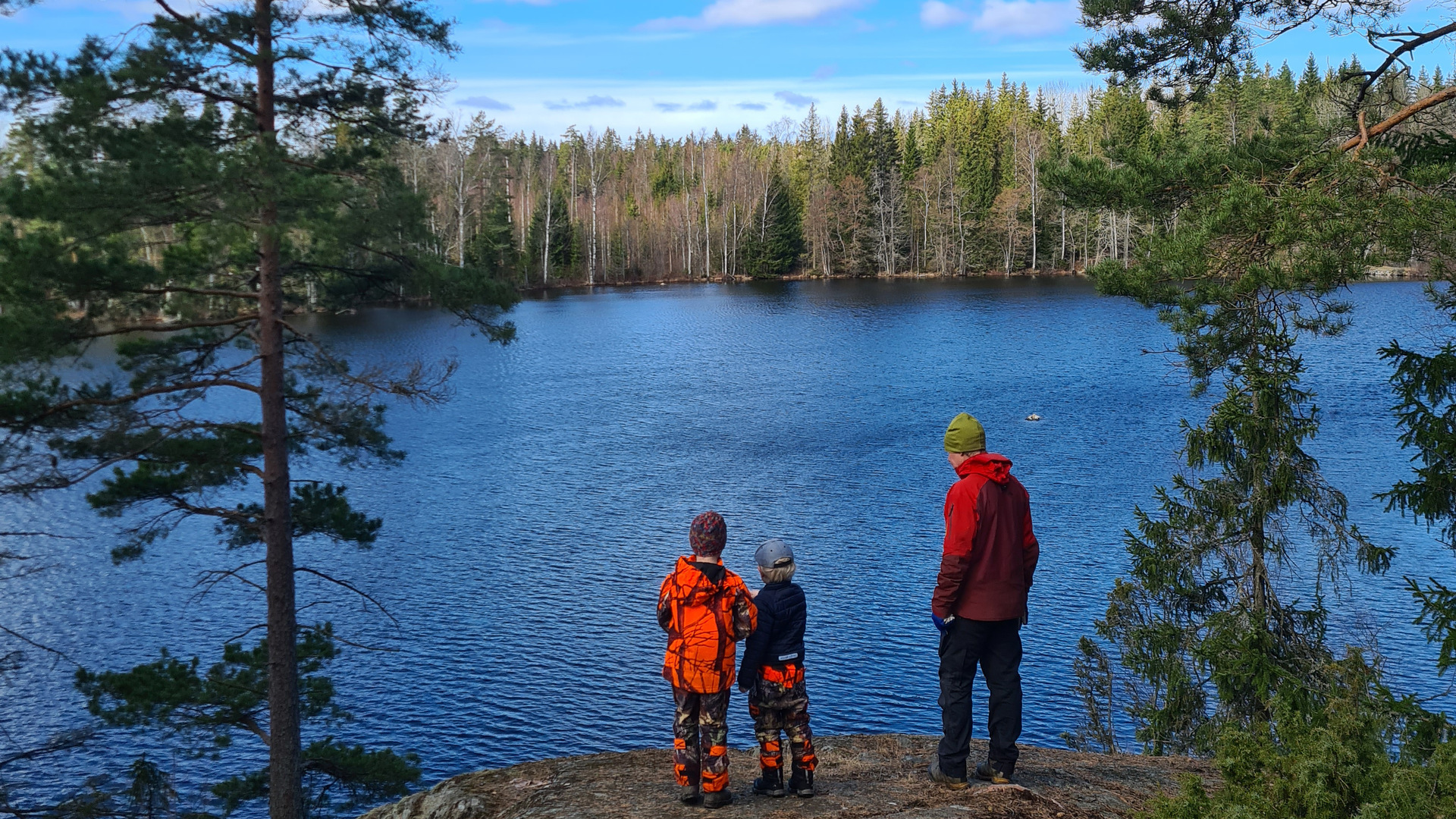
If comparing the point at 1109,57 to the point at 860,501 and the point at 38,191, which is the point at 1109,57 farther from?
the point at 860,501

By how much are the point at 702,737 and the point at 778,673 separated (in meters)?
0.51

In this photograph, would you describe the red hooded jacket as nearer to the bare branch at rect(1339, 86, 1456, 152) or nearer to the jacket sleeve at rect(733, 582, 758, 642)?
the jacket sleeve at rect(733, 582, 758, 642)

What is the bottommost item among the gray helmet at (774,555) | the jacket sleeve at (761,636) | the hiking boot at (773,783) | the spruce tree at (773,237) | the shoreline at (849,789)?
the shoreline at (849,789)

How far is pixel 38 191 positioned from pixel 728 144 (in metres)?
105

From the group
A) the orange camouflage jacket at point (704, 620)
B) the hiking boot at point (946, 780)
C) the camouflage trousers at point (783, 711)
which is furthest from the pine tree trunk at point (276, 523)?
the hiking boot at point (946, 780)

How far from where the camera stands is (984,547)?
16.0ft

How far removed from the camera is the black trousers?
502 cm

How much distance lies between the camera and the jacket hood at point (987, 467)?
4848 millimetres

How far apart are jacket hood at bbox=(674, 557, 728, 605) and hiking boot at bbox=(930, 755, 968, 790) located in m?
1.47

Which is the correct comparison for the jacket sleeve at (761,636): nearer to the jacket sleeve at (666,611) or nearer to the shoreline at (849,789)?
the jacket sleeve at (666,611)

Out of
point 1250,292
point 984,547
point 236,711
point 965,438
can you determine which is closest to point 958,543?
point 984,547

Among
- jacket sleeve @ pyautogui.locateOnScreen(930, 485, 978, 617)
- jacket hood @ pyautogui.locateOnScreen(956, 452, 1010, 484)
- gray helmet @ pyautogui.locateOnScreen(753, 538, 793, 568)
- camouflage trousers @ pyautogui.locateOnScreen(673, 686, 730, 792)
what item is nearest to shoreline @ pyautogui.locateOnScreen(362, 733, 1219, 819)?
camouflage trousers @ pyautogui.locateOnScreen(673, 686, 730, 792)

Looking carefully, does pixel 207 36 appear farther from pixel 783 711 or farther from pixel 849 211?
pixel 849 211

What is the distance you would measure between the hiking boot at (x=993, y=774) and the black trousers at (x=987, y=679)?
0.05ft
